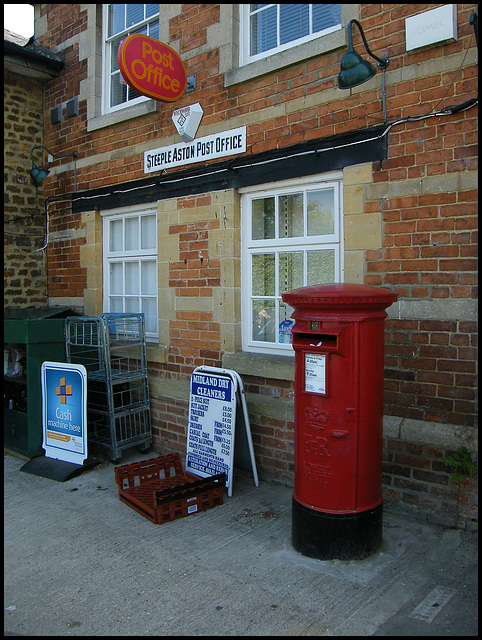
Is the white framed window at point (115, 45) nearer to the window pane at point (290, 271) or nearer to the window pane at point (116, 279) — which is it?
the window pane at point (116, 279)

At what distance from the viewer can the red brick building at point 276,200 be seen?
4.24 meters

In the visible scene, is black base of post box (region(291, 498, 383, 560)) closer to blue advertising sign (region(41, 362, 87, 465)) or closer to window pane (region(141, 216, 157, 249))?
blue advertising sign (region(41, 362, 87, 465))

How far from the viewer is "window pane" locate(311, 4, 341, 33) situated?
5.00 meters

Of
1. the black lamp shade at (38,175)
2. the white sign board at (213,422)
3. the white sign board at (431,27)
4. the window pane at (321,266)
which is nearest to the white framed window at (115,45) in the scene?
the black lamp shade at (38,175)

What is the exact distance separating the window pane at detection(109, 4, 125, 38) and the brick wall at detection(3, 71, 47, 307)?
5.50ft

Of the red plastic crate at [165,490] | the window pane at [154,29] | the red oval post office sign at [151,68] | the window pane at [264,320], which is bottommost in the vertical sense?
the red plastic crate at [165,490]

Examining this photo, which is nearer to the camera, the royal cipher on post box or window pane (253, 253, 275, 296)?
the royal cipher on post box

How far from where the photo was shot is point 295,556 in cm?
387

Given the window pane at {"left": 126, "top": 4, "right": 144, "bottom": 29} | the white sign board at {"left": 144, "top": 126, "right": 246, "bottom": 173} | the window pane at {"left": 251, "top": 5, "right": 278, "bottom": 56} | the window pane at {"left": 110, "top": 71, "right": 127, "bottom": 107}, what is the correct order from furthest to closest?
1. the window pane at {"left": 110, "top": 71, "right": 127, "bottom": 107}
2. the window pane at {"left": 126, "top": 4, "right": 144, "bottom": 29}
3. the white sign board at {"left": 144, "top": 126, "right": 246, "bottom": 173}
4. the window pane at {"left": 251, "top": 5, "right": 278, "bottom": 56}

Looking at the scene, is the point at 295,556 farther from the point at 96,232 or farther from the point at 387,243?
the point at 96,232

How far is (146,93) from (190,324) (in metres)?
2.54

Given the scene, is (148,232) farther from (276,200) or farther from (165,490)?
(165,490)

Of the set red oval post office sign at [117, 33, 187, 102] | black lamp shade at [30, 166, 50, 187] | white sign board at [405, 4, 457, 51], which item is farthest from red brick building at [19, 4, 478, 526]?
red oval post office sign at [117, 33, 187, 102]

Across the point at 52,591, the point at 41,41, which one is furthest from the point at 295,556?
the point at 41,41
